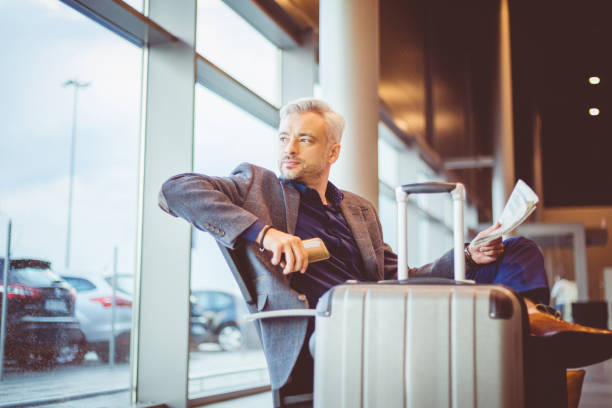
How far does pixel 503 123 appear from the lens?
13.2 meters

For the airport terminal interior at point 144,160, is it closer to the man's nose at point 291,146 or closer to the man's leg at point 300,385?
the man's leg at point 300,385

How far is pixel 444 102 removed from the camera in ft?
34.7

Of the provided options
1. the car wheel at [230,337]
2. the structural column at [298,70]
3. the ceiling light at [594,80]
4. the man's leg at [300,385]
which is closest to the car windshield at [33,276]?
the man's leg at [300,385]

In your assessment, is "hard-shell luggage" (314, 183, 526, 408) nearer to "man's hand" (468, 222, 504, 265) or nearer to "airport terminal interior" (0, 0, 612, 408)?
"airport terminal interior" (0, 0, 612, 408)

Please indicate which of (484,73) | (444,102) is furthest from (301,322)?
(484,73)

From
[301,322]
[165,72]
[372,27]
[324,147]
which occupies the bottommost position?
[301,322]

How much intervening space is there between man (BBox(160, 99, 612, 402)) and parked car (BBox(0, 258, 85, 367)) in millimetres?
1321

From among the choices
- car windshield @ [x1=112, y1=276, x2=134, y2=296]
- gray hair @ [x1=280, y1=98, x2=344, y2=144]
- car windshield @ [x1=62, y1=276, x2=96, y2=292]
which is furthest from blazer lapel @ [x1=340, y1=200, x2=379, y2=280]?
car windshield @ [x1=112, y1=276, x2=134, y2=296]

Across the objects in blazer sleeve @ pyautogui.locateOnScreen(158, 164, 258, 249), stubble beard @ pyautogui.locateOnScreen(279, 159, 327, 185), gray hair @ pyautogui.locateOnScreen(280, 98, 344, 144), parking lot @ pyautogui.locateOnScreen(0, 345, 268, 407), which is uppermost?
gray hair @ pyautogui.locateOnScreen(280, 98, 344, 144)

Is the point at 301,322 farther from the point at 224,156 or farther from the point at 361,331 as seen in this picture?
the point at 224,156

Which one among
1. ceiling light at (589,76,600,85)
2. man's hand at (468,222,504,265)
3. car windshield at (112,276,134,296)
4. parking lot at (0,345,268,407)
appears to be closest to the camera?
man's hand at (468,222,504,265)

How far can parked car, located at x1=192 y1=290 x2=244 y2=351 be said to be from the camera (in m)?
5.94

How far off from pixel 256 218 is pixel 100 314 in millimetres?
1912

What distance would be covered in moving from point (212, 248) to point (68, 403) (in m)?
1.73
